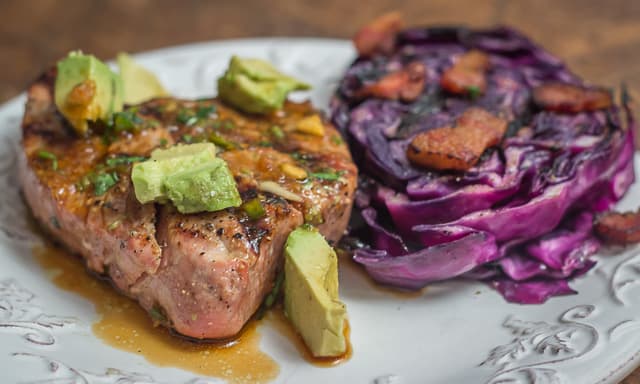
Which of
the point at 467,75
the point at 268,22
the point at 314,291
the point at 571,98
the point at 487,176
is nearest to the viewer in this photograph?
the point at 314,291

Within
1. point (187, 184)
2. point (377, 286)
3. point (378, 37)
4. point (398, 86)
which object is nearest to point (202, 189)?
point (187, 184)

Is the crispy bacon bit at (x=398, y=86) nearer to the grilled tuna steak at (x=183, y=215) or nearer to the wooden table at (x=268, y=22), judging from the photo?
the grilled tuna steak at (x=183, y=215)

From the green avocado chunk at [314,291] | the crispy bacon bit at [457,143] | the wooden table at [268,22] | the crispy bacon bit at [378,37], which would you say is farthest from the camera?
the wooden table at [268,22]

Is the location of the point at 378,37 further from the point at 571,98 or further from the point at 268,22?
the point at 268,22

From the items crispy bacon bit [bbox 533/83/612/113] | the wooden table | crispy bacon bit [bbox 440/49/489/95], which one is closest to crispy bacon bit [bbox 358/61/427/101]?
crispy bacon bit [bbox 440/49/489/95]

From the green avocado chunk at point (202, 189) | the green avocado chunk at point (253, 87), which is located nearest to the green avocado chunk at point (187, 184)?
the green avocado chunk at point (202, 189)

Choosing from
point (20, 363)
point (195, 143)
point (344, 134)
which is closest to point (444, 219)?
point (344, 134)
